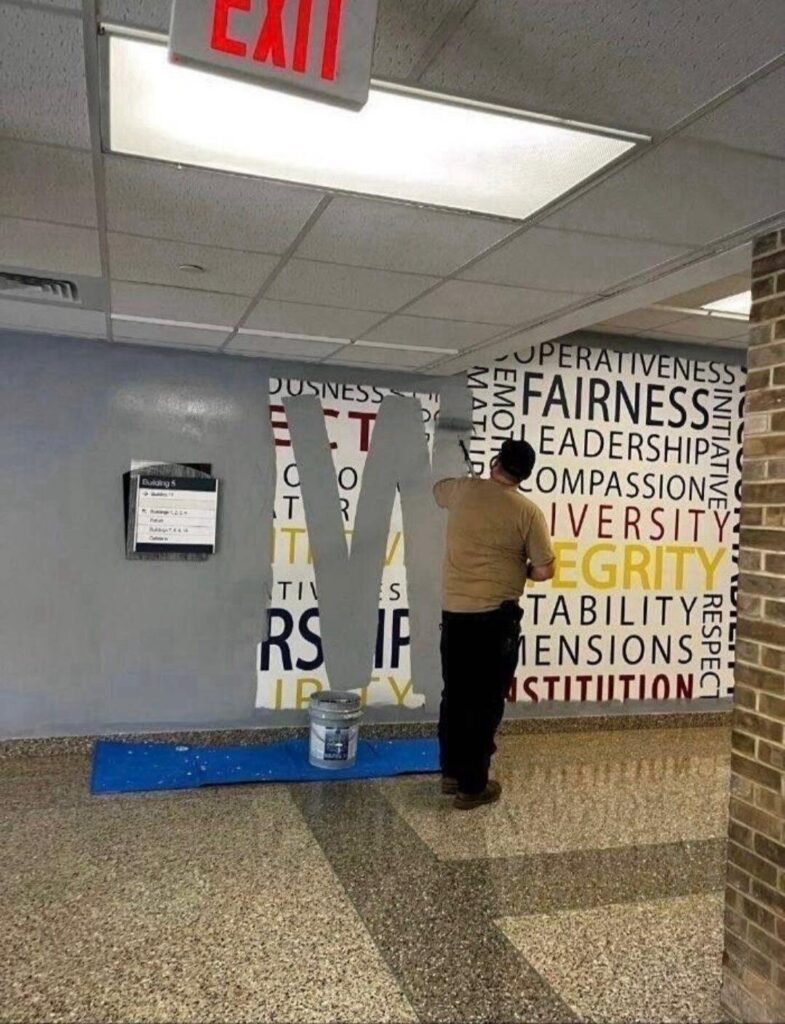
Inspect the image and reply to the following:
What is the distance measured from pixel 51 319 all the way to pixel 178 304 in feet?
2.94

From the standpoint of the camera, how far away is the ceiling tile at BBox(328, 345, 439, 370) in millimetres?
4566

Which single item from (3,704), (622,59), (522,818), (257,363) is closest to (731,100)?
(622,59)

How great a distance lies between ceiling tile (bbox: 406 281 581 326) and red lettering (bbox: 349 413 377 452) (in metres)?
1.49

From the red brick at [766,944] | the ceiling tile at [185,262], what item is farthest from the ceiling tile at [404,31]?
the red brick at [766,944]

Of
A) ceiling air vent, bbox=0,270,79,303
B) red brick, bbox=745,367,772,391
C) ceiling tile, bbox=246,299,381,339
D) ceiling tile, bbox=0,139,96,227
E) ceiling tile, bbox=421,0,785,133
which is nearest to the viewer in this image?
ceiling tile, bbox=421,0,785,133

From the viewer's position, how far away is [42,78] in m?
1.80

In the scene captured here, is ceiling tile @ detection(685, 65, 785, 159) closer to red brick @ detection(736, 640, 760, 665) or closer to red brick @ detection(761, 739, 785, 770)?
red brick @ detection(736, 640, 760, 665)

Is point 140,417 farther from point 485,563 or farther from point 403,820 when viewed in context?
point 403,820

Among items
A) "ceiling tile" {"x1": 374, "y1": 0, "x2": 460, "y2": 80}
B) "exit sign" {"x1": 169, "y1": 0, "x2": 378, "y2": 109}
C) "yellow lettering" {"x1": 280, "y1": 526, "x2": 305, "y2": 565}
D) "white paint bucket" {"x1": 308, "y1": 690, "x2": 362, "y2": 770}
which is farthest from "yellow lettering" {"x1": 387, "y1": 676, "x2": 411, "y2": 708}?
"exit sign" {"x1": 169, "y1": 0, "x2": 378, "y2": 109}

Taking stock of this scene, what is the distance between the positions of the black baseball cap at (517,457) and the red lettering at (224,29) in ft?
9.62

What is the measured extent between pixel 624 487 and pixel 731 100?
403 centimetres

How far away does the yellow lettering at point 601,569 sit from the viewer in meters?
5.58

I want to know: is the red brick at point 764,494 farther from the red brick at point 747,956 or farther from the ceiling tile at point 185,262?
the ceiling tile at point 185,262

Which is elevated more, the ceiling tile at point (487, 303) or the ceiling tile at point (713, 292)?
the ceiling tile at point (713, 292)
